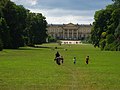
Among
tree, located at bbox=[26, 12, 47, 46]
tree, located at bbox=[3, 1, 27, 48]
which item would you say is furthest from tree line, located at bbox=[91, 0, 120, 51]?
tree, located at bbox=[26, 12, 47, 46]

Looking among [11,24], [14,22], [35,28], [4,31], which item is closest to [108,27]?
[14,22]

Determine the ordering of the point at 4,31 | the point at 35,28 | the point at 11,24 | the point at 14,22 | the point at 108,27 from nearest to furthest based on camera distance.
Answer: the point at 4,31 → the point at 14,22 → the point at 11,24 → the point at 108,27 → the point at 35,28

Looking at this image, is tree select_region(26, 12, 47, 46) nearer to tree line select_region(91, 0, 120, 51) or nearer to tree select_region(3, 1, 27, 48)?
tree line select_region(91, 0, 120, 51)

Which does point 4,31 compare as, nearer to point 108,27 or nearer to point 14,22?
point 14,22

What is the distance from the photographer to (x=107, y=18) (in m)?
113

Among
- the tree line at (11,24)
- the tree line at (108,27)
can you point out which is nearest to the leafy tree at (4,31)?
the tree line at (11,24)

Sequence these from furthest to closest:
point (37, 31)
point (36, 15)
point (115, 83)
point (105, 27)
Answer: point (36, 15), point (37, 31), point (105, 27), point (115, 83)

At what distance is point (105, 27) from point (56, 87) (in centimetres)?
9244

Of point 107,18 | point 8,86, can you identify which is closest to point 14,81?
point 8,86

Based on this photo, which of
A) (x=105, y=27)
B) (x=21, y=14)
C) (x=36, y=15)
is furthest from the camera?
(x=36, y=15)

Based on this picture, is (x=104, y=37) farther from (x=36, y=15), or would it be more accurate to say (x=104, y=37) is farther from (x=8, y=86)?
(x=8, y=86)

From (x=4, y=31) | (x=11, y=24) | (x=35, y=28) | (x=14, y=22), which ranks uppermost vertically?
(x=14, y=22)

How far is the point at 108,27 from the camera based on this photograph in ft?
341

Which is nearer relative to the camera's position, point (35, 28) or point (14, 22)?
point (14, 22)
